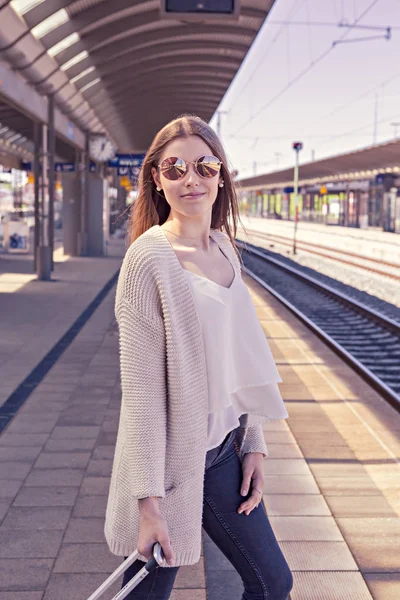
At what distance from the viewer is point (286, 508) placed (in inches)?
173

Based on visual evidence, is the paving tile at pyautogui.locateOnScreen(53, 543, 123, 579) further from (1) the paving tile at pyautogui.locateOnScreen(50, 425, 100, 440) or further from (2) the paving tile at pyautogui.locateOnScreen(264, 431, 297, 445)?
(2) the paving tile at pyautogui.locateOnScreen(264, 431, 297, 445)

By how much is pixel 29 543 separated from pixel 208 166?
92.3 inches

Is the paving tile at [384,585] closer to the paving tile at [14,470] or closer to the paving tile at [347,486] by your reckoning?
the paving tile at [347,486]

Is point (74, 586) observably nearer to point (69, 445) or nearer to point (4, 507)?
point (4, 507)

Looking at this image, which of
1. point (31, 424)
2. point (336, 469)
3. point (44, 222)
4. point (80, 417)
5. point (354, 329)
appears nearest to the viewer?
point (336, 469)

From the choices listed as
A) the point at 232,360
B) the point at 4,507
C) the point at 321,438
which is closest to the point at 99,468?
the point at 4,507

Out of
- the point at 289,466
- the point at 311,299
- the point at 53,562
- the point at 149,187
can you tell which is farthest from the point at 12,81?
the point at 149,187

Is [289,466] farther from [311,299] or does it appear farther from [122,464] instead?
[311,299]

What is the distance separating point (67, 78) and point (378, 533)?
41.8 feet

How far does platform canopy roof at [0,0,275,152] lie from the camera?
11.0 meters

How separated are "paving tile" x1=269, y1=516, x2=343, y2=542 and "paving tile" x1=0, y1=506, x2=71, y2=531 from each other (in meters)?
1.02

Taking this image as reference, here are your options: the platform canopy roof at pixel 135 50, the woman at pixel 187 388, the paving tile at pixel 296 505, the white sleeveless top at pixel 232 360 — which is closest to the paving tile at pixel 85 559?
the paving tile at pixel 296 505

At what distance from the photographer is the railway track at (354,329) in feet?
29.2

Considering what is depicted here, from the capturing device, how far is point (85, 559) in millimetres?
3723
